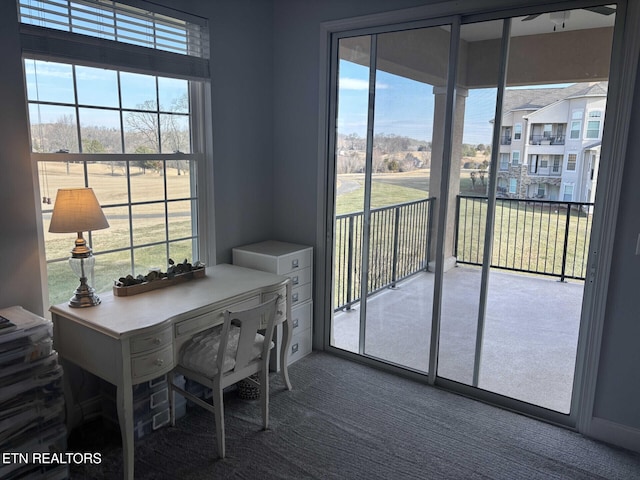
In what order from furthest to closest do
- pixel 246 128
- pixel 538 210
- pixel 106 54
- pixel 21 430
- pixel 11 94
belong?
pixel 246 128, pixel 538 210, pixel 106 54, pixel 11 94, pixel 21 430

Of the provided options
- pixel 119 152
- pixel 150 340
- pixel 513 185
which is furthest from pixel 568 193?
pixel 119 152

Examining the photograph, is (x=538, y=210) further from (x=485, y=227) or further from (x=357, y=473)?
(x=357, y=473)

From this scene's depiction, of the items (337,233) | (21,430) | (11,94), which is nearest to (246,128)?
(337,233)

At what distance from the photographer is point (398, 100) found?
2967 mm

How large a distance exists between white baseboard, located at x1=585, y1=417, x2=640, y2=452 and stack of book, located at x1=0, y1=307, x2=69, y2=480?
2.75 metres

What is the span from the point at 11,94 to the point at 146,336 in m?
1.30

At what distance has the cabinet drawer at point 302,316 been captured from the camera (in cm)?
326

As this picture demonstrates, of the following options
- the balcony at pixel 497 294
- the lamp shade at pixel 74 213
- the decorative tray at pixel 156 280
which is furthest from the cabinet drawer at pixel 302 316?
the lamp shade at pixel 74 213

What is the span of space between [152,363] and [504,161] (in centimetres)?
223

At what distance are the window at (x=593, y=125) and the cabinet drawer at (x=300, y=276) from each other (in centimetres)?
197

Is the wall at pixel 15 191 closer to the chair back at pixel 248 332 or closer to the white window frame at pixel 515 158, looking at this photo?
the chair back at pixel 248 332

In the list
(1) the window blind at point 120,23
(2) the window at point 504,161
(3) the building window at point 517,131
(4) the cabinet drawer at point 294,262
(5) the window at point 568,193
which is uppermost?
(1) the window blind at point 120,23

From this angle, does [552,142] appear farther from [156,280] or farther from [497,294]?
[156,280]

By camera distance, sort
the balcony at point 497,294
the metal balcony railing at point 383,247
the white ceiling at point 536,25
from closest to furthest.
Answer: the white ceiling at point 536,25 < the balcony at point 497,294 < the metal balcony railing at point 383,247
